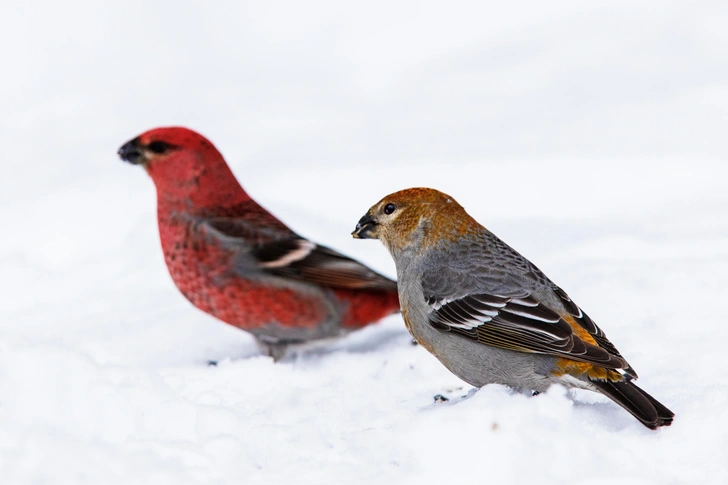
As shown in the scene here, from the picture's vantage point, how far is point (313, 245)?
6031 mm

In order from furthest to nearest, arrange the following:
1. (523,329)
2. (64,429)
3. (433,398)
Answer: (433,398) → (523,329) → (64,429)

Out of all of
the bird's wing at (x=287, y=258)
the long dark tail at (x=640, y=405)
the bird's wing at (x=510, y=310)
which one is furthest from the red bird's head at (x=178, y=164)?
the long dark tail at (x=640, y=405)

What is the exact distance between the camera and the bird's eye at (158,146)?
600 centimetres

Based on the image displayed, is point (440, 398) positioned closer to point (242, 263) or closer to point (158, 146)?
point (242, 263)

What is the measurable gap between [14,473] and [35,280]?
4.73m

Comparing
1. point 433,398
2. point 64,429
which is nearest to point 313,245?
point 433,398

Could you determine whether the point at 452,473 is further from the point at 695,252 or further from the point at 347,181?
the point at 347,181

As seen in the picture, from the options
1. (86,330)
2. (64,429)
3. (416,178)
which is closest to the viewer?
(64,429)

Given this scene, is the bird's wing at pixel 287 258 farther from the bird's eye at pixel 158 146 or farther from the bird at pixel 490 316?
the bird at pixel 490 316

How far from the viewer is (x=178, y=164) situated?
6.00 meters

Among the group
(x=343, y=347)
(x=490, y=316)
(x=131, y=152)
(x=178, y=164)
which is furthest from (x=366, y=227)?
(x=131, y=152)

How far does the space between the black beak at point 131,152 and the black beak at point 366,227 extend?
1791 millimetres

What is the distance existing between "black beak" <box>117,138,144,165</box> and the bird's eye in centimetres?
9

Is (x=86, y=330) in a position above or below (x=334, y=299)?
below
